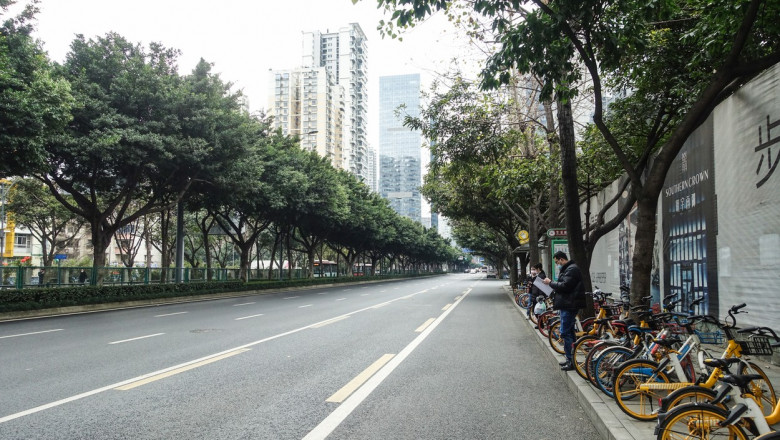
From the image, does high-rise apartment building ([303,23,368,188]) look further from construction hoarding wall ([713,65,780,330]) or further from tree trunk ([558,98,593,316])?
construction hoarding wall ([713,65,780,330])

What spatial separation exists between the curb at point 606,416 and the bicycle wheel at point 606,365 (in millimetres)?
130

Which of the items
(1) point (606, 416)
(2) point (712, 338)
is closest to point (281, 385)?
(1) point (606, 416)

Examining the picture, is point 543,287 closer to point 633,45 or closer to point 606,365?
point 606,365

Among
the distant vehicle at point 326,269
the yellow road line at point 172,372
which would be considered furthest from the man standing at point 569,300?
the distant vehicle at point 326,269

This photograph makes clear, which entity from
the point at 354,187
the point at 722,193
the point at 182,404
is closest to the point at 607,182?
the point at 722,193

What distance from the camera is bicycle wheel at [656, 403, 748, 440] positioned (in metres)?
3.35

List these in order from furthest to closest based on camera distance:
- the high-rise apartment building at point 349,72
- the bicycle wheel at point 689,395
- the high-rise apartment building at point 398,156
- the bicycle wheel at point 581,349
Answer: the high-rise apartment building at point 398,156 < the high-rise apartment building at point 349,72 < the bicycle wheel at point 581,349 < the bicycle wheel at point 689,395

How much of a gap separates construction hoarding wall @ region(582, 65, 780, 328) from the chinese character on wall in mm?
14

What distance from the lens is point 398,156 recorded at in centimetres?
18188

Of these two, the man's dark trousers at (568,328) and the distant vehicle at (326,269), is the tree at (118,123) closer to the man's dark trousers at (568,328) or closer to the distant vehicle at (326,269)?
the man's dark trousers at (568,328)

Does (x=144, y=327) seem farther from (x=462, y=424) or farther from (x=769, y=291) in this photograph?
(x=769, y=291)

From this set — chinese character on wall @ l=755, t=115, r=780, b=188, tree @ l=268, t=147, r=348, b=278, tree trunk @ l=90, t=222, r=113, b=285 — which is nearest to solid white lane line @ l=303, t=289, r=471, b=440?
chinese character on wall @ l=755, t=115, r=780, b=188

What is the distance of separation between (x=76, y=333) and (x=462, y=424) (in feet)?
34.4

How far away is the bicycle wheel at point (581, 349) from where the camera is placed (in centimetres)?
664
